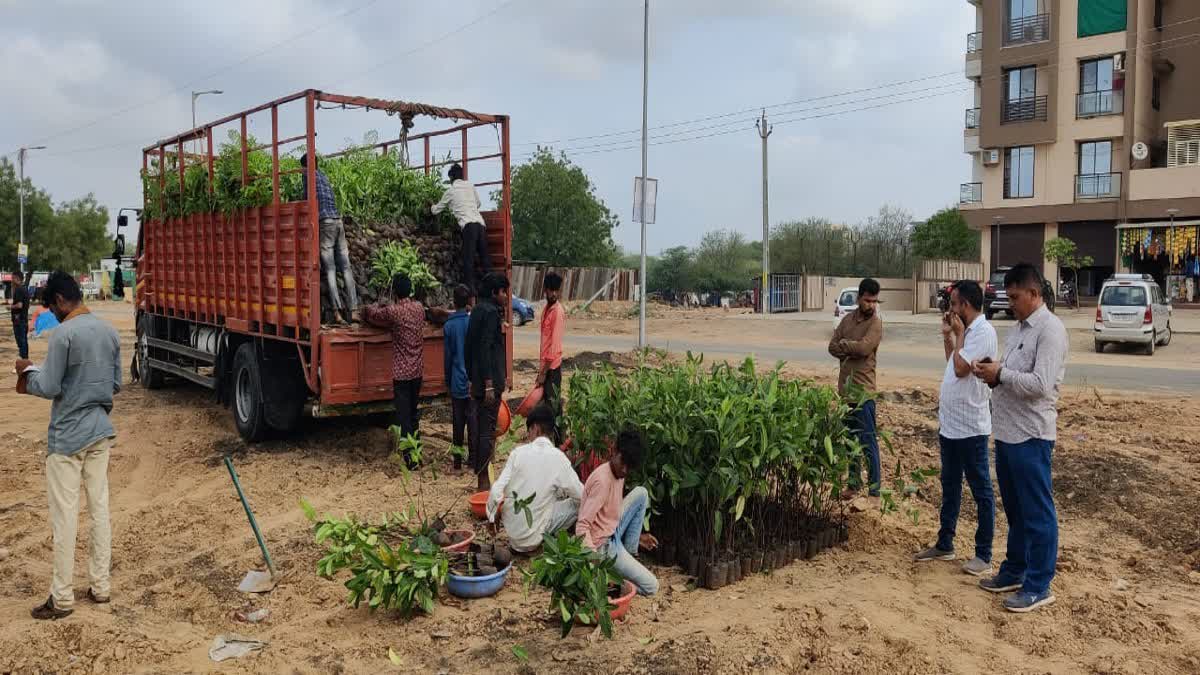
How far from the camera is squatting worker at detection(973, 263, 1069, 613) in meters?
4.54

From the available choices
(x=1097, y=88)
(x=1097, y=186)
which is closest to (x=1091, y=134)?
(x=1097, y=88)

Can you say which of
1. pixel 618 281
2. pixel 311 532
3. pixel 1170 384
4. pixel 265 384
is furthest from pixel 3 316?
pixel 1170 384

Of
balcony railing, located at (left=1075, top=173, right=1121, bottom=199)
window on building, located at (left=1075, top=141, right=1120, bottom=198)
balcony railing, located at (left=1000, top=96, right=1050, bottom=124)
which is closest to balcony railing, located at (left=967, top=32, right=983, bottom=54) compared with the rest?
balcony railing, located at (left=1000, top=96, right=1050, bottom=124)

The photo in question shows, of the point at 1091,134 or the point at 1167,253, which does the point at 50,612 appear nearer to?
the point at 1167,253

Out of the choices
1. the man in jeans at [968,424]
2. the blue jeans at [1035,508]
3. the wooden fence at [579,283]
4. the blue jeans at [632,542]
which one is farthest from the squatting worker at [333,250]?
the wooden fence at [579,283]

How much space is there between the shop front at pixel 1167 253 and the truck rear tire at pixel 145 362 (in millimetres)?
28191

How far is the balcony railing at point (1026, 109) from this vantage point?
1242 inches

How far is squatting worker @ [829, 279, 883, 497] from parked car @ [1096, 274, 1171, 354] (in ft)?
46.0

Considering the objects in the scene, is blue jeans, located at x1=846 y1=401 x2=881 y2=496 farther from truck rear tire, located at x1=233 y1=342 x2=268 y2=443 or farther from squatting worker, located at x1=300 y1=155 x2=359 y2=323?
truck rear tire, located at x1=233 y1=342 x2=268 y2=443

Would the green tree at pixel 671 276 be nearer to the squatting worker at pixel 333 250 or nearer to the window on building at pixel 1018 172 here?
the window on building at pixel 1018 172

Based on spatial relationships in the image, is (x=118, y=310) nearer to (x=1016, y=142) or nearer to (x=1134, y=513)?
(x=1016, y=142)

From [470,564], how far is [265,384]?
4.37 metres

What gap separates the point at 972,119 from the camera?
112 feet

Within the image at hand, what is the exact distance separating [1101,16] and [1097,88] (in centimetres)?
234
